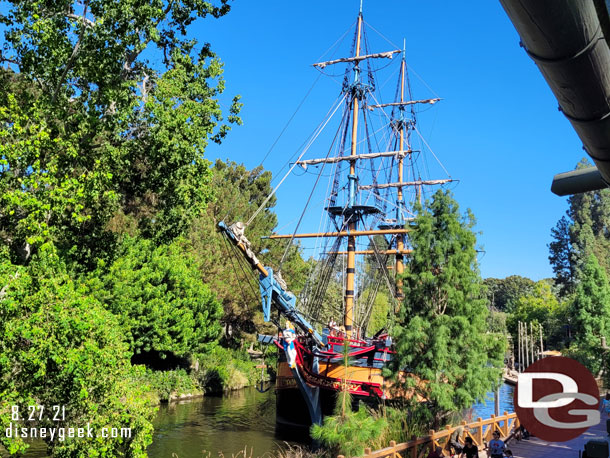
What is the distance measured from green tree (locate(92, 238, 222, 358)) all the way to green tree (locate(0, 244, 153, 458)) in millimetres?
14244

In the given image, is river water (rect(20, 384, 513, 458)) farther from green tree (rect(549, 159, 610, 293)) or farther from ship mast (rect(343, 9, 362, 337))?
green tree (rect(549, 159, 610, 293))

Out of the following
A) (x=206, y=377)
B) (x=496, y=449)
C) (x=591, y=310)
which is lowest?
(x=206, y=377)

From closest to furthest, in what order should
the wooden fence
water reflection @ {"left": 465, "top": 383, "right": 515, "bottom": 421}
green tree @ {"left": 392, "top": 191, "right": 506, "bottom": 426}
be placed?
the wooden fence, green tree @ {"left": 392, "top": 191, "right": 506, "bottom": 426}, water reflection @ {"left": 465, "top": 383, "right": 515, "bottom": 421}

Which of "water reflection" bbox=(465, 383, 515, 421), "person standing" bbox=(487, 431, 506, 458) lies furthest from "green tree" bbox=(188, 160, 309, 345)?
"person standing" bbox=(487, 431, 506, 458)

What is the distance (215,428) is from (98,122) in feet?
46.3

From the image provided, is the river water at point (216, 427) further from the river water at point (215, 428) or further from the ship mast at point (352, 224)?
the ship mast at point (352, 224)

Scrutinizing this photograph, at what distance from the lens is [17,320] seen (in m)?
8.08

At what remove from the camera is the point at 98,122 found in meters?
11.4

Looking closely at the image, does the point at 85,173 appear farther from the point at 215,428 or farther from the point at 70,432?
the point at 215,428

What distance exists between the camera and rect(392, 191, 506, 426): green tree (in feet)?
41.8

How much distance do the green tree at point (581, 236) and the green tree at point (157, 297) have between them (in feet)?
130

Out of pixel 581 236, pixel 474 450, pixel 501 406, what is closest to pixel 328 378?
pixel 474 450

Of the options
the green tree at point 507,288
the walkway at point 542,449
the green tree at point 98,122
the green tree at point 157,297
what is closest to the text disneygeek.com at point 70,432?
the green tree at point 98,122

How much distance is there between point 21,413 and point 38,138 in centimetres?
498
